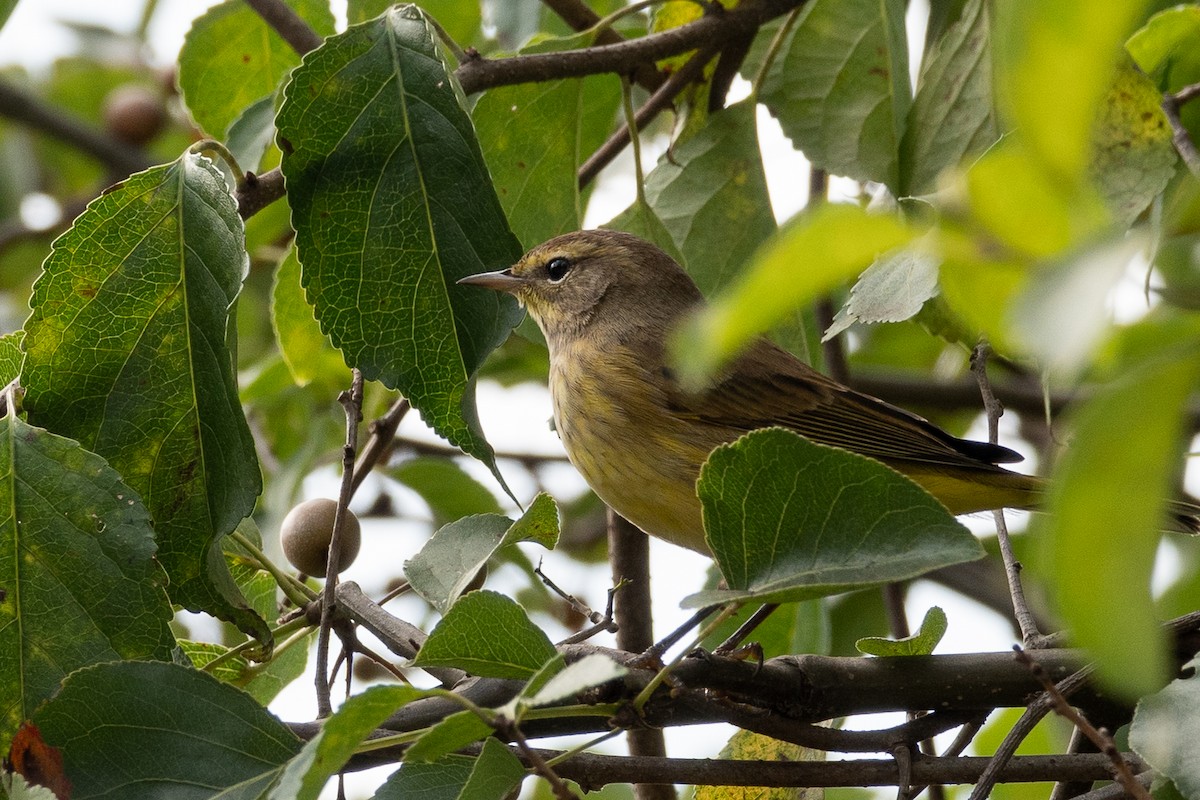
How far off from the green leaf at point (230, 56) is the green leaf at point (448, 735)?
2.71 metres

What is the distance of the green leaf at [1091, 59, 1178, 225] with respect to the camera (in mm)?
2877

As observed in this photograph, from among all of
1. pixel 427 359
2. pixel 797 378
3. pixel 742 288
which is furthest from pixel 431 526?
pixel 742 288

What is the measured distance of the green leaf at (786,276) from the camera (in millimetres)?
915

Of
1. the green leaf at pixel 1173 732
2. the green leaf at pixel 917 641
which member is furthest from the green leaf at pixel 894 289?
the green leaf at pixel 1173 732

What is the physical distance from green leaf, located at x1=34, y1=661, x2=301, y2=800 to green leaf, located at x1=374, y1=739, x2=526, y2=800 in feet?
0.57

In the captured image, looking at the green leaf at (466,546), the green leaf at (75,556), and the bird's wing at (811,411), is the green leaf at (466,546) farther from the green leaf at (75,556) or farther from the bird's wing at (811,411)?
the bird's wing at (811,411)

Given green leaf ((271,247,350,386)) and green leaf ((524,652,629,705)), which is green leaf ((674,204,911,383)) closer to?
green leaf ((524,652,629,705))

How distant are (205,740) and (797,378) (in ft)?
8.97

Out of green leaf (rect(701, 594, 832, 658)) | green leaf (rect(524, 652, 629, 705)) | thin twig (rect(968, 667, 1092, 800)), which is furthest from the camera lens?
green leaf (rect(701, 594, 832, 658))

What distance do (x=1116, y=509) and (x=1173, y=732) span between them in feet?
4.75

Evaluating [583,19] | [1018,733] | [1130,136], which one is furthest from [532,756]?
[583,19]

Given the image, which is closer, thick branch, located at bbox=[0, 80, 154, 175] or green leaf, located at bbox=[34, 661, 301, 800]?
green leaf, located at bbox=[34, 661, 301, 800]

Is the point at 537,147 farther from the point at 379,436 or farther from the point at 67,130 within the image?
the point at 67,130

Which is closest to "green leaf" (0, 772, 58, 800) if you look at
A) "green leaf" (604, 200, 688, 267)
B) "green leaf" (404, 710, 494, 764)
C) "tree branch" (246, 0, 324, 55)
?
"green leaf" (404, 710, 494, 764)
